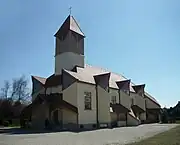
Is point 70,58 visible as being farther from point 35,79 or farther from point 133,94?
point 133,94

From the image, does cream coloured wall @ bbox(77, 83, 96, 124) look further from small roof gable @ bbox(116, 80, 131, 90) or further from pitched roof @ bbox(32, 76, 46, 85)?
small roof gable @ bbox(116, 80, 131, 90)

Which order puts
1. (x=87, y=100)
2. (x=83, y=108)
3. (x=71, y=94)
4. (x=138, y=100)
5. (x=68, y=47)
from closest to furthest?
(x=71, y=94)
(x=83, y=108)
(x=87, y=100)
(x=68, y=47)
(x=138, y=100)

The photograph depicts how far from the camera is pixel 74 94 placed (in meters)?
32.8

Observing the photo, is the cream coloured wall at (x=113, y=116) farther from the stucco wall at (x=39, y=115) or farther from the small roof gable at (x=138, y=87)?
the small roof gable at (x=138, y=87)

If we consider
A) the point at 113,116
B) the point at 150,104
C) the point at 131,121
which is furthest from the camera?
the point at 150,104

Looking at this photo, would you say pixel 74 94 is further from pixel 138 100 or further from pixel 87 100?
pixel 138 100

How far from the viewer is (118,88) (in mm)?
45375

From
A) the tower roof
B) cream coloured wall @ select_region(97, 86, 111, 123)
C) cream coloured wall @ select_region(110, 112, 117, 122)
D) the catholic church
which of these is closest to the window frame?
the catholic church

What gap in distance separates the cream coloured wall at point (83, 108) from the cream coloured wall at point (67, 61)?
17.2 ft

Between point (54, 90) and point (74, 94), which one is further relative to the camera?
point (54, 90)

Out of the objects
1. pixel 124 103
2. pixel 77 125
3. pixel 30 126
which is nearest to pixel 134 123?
pixel 124 103

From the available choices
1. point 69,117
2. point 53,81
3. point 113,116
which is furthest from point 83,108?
point 113,116

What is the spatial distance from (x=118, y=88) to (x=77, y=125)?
15.2 metres

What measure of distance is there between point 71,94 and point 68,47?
8.71m
